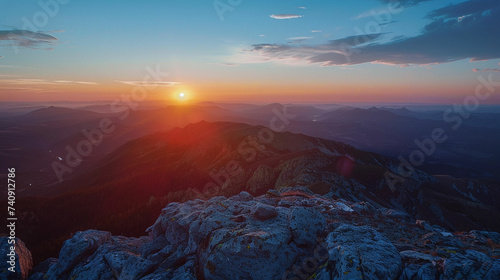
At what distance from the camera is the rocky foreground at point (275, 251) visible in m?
10.4

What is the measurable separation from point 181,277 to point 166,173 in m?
66.7

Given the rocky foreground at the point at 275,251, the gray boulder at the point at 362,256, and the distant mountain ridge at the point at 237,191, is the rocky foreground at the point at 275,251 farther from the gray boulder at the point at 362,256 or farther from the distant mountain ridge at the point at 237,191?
the distant mountain ridge at the point at 237,191

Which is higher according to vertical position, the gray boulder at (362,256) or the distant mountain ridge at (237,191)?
the gray boulder at (362,256)

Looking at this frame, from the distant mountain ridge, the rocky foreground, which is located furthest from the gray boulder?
the distant mountain ridge

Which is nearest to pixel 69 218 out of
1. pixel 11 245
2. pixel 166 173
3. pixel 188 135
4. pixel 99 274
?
pixel 166 173

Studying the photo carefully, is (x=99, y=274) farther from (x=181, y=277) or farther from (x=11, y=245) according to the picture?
(x=11, y=245)

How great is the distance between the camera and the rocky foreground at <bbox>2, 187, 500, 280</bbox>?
10438 millimetres

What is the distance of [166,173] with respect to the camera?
2992 inches

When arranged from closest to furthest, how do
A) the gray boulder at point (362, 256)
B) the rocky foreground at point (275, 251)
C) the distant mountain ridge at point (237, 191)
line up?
the gray boulder at point (362, 256) → the rocky foreground at point (275, 251) → the distant mountain ridge at point (237, 191)

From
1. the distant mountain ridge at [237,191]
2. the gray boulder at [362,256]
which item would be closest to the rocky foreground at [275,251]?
the gray boulder at [362,256]

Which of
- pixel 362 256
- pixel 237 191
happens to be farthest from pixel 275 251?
pixel 237 191

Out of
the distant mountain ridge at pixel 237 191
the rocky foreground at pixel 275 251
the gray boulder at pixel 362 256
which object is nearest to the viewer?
the gray boulder at pixel 362 256

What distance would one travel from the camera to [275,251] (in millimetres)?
12617

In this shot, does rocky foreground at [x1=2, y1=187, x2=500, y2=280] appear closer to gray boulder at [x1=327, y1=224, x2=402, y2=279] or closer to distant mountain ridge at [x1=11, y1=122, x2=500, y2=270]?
gray boulder at [x1=327, y1=224, x2=402, y2=279]
